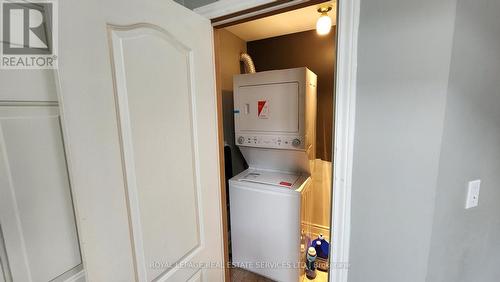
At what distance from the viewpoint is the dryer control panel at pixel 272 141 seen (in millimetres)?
1739

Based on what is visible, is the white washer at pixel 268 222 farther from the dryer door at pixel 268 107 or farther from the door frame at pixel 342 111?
the door frame at pixel 342 111

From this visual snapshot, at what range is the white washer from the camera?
1.70 m

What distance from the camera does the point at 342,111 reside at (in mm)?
827

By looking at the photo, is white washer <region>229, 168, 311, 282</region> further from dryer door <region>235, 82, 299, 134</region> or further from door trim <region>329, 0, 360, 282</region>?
door trim <region>329, 0, 360, 282</region>

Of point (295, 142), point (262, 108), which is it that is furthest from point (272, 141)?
point (262, 108)

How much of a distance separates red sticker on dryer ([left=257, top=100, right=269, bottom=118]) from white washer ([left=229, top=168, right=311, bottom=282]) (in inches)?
22.9

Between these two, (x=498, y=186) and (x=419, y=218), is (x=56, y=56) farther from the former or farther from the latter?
(x=498, y=186)

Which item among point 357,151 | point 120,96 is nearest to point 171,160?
point 120,96

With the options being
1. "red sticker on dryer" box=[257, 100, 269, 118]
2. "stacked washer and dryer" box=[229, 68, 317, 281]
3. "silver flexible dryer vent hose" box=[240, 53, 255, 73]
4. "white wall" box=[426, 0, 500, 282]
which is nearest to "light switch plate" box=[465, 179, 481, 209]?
"white wall" box=[426, 0, 500, 282]

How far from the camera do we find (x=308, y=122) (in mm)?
1759

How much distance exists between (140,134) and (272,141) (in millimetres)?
1226

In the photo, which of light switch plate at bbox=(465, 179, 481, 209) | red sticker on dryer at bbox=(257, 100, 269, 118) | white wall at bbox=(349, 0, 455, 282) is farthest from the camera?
red sticker on dryer at bbox=(257, 100, 269, 118)

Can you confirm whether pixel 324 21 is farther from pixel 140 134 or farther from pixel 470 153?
pixel 140 134

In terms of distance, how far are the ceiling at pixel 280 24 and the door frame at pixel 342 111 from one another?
1018mm
